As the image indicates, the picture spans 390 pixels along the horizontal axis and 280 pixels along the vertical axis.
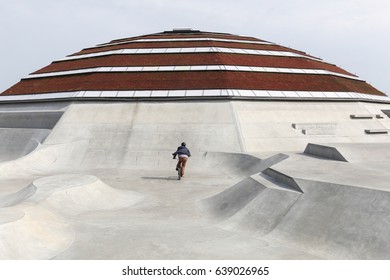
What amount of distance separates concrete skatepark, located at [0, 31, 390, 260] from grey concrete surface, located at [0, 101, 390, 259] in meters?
0.06

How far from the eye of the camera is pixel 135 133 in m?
25.8

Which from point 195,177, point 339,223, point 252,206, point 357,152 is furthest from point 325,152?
point 339,223

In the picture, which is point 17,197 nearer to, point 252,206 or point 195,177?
point 195,177

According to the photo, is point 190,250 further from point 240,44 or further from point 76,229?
point 240,44

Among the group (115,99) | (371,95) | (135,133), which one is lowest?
(135,133)

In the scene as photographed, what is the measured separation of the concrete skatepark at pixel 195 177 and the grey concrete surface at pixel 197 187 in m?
0.06

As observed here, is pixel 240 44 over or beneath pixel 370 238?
over

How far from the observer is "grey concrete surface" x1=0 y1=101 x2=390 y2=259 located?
9.26 metres

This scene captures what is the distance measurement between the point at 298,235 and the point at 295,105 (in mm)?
21781

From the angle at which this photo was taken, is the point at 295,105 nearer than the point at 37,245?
No

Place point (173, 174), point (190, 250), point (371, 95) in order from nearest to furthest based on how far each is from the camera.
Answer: point (190, 250) → point (173, 174) → point (371, 95)

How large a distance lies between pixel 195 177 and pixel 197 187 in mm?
2514

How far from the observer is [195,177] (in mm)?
20031
